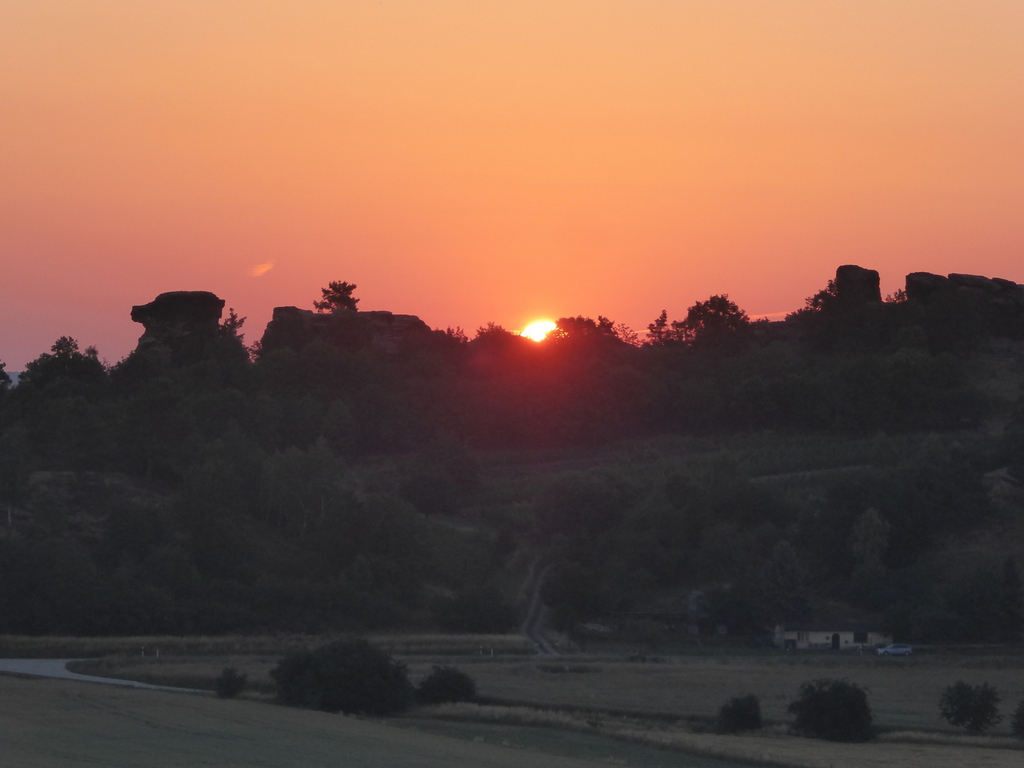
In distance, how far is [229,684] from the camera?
39656 millimetres

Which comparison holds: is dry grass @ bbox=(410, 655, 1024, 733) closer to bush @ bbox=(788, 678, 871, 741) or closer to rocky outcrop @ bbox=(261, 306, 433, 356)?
bush @ bbox=(788, 678, 871, 741)

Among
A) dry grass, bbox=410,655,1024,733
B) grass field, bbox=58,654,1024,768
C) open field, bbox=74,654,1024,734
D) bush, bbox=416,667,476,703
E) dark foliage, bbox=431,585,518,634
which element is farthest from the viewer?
dark foliage, bbox=431,585,518,634

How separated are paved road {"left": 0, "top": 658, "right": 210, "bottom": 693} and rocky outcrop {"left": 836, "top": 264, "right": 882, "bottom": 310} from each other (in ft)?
223

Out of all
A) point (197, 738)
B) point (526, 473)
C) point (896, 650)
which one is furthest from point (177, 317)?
point (197, 738)

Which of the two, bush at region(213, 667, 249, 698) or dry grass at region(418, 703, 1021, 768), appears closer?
dry grass at region(418, 703, 1021, 768)

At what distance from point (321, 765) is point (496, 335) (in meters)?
84.4

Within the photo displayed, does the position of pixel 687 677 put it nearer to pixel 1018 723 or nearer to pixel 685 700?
pixel 685 700

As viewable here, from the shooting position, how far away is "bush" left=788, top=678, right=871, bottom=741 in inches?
1340

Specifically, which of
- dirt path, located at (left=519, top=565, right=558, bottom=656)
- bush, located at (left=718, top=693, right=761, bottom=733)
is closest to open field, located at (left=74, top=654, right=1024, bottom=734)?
bush, located at (left=718, top=693, right=761, bottom=733)

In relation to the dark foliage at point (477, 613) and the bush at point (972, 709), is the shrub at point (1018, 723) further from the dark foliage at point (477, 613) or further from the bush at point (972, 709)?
the dark foliage at point (477, 613)

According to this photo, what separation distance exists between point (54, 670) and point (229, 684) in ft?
27.3

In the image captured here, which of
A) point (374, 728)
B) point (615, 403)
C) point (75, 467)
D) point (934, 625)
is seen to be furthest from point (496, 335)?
point (374, 728)

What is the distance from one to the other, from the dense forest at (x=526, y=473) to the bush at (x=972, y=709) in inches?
772

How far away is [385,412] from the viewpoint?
296 feet
